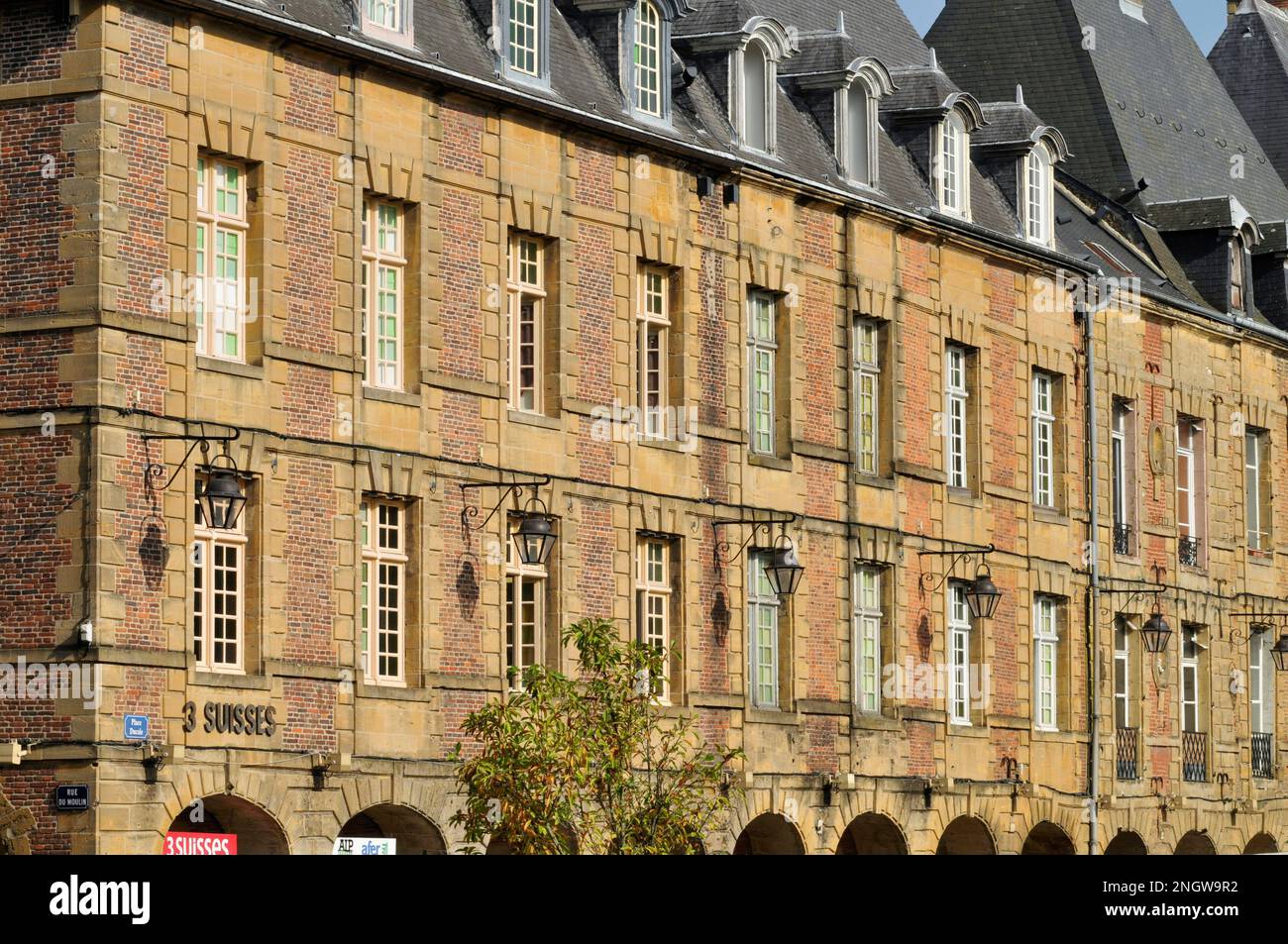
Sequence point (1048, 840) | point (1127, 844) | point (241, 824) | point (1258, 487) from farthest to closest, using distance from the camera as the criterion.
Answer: point (1258, 487) → point (1127, 844) → point (1048, 840) → point (241, 824)

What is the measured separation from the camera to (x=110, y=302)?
77.5ft

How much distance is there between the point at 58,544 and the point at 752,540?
10330 mm

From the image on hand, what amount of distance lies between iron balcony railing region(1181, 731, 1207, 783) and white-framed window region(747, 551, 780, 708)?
10.9 meters

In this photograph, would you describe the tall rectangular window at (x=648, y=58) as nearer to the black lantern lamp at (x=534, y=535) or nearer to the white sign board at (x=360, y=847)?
the black lantern lamp at (x=534, y=535)

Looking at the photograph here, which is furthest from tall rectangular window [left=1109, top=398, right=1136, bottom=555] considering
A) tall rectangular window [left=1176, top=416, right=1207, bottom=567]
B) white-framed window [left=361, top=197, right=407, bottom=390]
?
white-framed window [left=361, top=197, right=407, bottom=390]

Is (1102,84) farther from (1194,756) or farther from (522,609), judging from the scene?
(522,609)

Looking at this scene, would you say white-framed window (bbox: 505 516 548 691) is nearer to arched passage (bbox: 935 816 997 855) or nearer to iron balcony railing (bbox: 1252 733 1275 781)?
arched passage (bbox: 935 816 997 855)

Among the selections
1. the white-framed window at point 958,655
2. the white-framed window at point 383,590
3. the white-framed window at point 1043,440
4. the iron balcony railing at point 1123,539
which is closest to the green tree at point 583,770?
the white-framed window at point 383,590

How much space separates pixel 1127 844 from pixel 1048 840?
211 cm

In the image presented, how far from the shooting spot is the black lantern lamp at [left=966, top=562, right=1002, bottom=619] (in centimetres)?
3547

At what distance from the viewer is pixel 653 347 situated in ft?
101

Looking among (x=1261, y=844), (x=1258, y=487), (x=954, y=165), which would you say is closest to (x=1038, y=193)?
(x=954, y=165)

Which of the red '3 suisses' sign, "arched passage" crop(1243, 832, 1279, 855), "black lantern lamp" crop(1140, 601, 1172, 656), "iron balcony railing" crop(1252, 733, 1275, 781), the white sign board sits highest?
"black lantern lamp" crop(1140, 601, 1172, 656)
